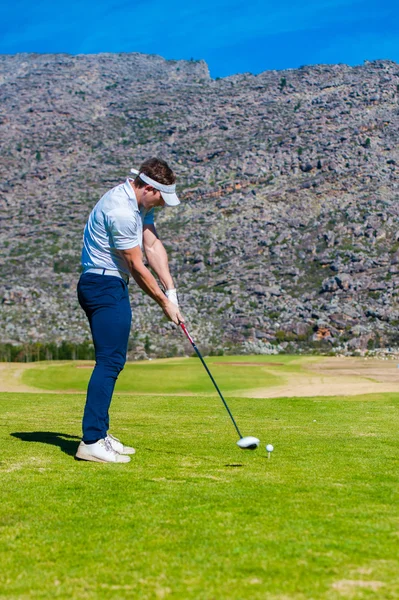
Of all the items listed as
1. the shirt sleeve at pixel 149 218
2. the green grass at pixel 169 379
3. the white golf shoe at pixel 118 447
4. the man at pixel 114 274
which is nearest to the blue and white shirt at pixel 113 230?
the man at pixel 114 274

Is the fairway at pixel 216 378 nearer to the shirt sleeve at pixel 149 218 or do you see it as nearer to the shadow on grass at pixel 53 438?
the shadow on grass at pixel 53 438

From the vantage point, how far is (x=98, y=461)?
20.3ft

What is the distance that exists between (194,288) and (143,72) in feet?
271

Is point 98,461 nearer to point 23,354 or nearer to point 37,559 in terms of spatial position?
point 37,559

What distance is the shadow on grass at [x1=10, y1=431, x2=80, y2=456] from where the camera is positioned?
23.2ft

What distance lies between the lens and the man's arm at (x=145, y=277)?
259 inches

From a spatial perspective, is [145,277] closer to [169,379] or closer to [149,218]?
[149,218]

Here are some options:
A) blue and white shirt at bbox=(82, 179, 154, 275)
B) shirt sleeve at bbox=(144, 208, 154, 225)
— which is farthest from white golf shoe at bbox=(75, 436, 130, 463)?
shirt sleeve at bbox=(144, 208, 154, 225)

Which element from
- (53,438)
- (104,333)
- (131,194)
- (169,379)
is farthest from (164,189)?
(169,379)

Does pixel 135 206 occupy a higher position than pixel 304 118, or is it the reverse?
pixel 304 118

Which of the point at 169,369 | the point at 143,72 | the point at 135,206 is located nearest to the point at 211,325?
the point at 169,369

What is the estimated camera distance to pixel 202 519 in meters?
4.20

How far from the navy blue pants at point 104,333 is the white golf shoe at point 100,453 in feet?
0.73

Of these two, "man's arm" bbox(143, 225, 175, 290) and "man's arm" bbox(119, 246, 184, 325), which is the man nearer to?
"man's arm" bbox(119, 246, 184, 325)
